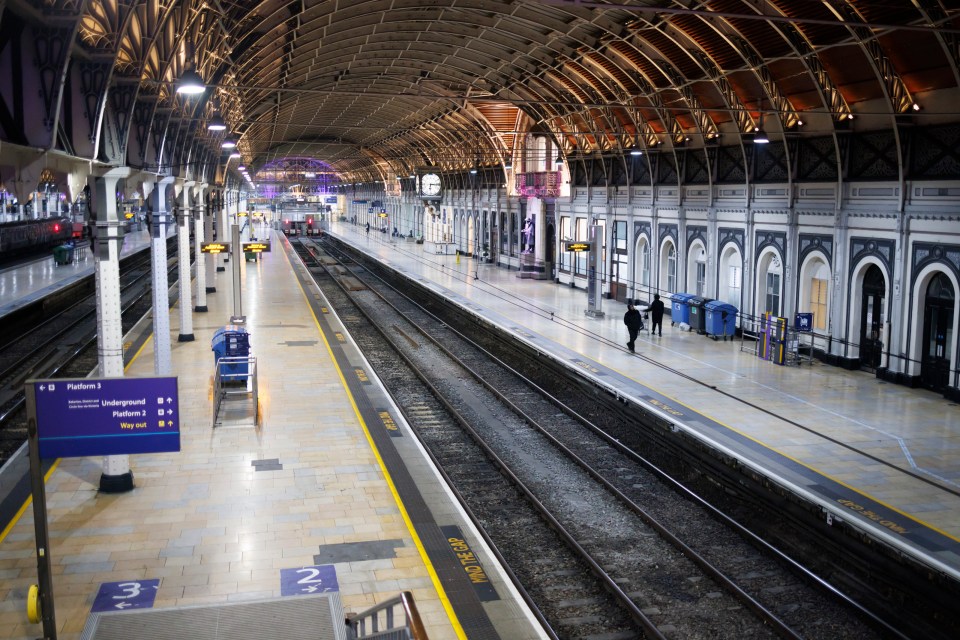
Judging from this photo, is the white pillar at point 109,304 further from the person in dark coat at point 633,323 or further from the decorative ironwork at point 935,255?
the decorative ironwork at point 935,255

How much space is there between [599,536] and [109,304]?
820 centimetres

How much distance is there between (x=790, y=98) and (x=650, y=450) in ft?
40.9

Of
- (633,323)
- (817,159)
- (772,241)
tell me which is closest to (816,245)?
(772,241)

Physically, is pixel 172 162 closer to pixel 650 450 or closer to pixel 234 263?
pixel 234 263

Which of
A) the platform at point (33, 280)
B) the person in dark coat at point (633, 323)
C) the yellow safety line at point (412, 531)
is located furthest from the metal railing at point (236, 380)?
the platform at point (33, 280)

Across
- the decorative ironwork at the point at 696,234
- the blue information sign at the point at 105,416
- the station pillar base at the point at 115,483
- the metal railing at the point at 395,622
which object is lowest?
the station pillar base at the point at 115,483

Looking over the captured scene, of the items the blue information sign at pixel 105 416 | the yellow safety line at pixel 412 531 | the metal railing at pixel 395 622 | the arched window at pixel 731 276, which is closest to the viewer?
the metal railing at pixel 395 622

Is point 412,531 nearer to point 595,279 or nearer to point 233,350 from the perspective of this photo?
point 233,350

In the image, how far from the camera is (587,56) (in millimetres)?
31016

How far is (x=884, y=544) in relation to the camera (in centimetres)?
1123

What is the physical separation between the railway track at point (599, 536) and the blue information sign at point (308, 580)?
7.37 ft

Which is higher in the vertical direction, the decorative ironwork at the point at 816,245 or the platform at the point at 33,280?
the decorative ironwork at the point at 816,245

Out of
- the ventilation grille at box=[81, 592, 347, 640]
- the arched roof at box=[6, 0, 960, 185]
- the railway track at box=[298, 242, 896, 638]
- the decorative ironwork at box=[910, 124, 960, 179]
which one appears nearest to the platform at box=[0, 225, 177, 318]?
the arched roof at box=[6, 0, 960, 185]

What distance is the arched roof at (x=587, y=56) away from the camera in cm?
1762
